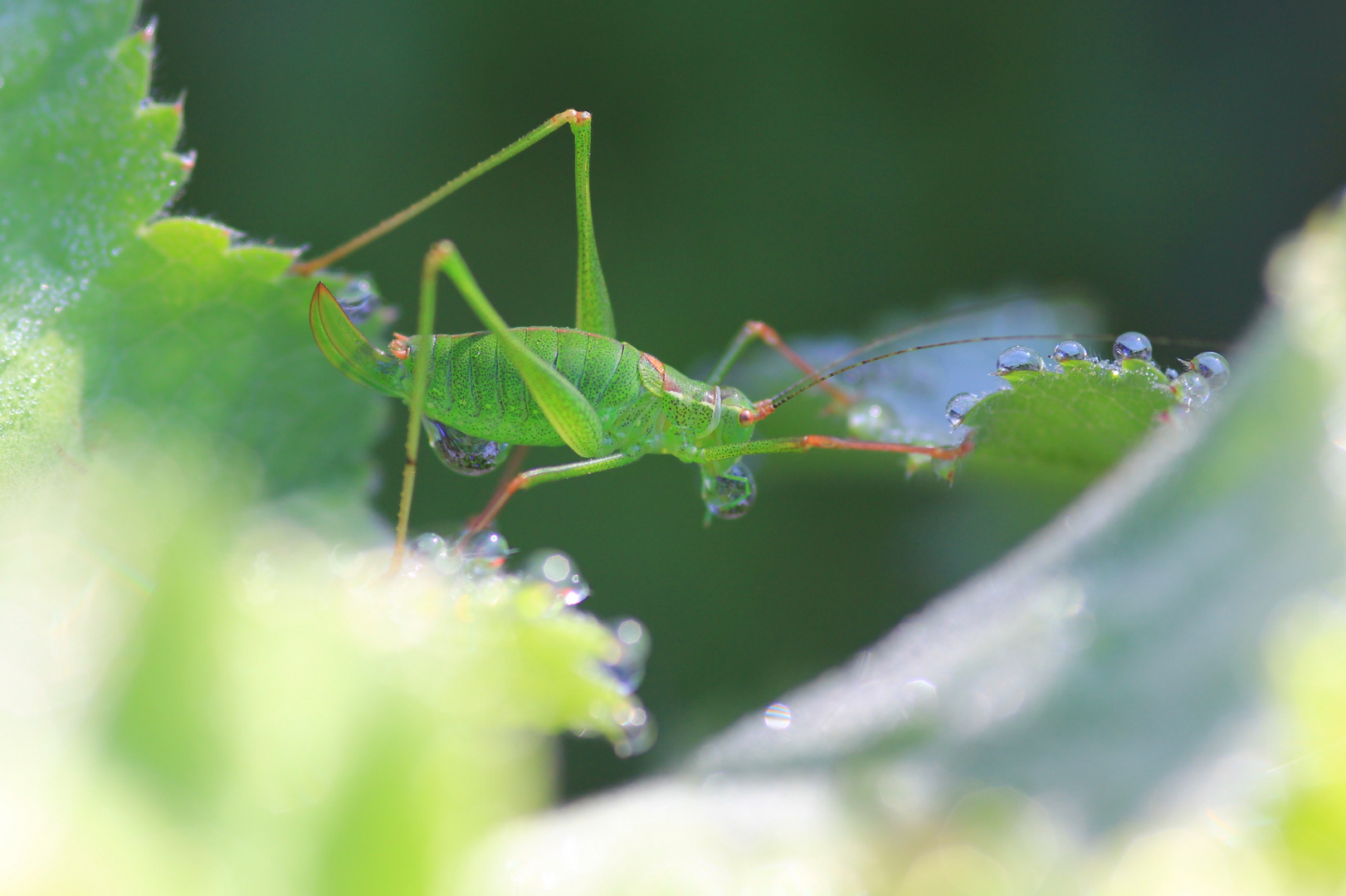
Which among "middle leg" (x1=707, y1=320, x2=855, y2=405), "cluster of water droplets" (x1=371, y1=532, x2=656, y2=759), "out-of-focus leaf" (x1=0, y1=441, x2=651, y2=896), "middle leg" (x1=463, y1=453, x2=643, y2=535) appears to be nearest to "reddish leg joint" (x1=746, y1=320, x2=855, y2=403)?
"middle leg" (x1=707, y1=320, x2=855, y2=405)

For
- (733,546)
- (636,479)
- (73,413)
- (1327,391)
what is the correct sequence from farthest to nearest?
(636,479) < (733,546) < (73,413) < (1327,391)

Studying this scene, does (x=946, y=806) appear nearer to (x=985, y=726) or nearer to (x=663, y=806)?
(x=985, y=726)

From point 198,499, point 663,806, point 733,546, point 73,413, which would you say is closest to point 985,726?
point 663,806

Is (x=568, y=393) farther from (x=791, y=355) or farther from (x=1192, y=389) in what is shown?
(x=1192, y=389)

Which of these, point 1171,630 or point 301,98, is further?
point 301,98

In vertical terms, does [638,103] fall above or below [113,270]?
above

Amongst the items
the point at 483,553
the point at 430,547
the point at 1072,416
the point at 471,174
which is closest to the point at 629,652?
the point at 430,547

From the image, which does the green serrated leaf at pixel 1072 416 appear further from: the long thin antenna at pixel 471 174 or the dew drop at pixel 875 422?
the long thin antenna at pixel 471 174
